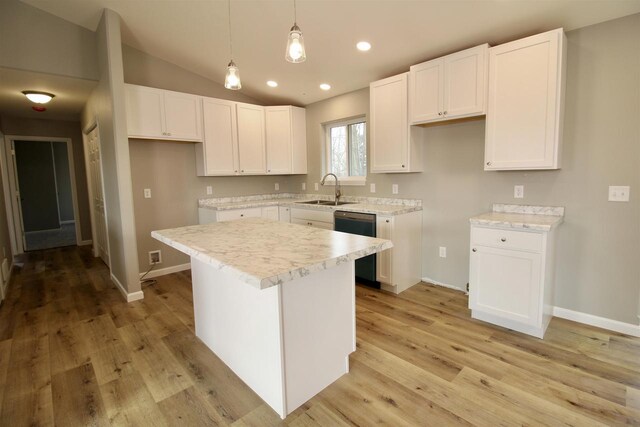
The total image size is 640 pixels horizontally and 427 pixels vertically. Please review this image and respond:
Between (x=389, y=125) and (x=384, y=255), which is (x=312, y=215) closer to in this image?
(x=384, y=255)

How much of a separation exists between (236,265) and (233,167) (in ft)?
10.5

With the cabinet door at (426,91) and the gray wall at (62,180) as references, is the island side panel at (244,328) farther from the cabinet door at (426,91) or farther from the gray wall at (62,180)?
the gray wall at (62,180)

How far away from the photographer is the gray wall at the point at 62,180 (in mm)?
8203

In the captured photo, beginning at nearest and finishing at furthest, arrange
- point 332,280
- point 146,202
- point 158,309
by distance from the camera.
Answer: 1. point 332,280
2. point 158,309
3. point 146,202

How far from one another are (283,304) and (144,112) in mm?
3074

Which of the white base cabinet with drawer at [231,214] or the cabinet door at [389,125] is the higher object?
the cabinet door at [389,125]

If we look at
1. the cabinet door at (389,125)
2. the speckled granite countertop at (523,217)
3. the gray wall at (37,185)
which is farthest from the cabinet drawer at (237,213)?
the gray wall at (37,185)

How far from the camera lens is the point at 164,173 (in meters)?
4.04

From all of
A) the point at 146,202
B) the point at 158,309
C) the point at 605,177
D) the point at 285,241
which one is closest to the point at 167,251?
the point at 146,202

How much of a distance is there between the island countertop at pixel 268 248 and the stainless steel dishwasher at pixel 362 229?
1.22 meters

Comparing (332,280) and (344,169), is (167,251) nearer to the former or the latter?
(344,169)

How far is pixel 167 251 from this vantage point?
4133mm

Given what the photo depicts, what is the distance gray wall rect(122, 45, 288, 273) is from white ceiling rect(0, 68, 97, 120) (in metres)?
0.64

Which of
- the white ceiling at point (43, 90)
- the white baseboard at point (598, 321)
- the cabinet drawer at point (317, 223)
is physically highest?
the white ceiling at point (43, 90)
